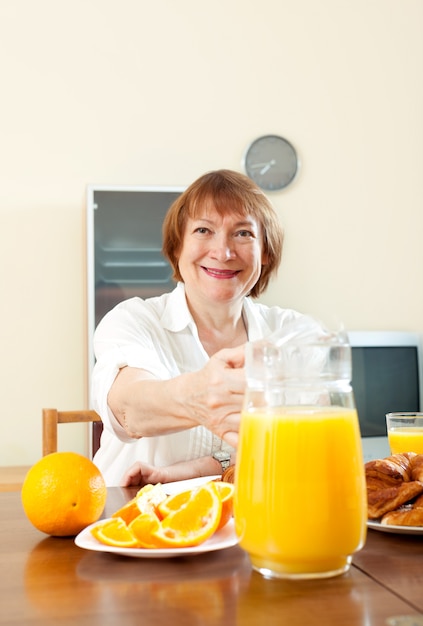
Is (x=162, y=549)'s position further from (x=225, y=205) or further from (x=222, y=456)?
(x=225, y=205)

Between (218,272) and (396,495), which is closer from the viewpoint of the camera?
(396,495)

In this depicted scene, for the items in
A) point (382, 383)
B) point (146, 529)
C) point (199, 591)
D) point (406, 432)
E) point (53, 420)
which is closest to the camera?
point (199, 591)

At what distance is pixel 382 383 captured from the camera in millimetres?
3111

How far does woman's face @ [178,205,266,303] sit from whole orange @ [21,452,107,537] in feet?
3.21

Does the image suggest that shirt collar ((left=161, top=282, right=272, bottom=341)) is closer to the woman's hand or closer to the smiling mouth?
the smiling mouth

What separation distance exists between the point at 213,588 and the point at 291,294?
2.70 meters

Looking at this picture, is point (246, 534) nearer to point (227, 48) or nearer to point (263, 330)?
point (263, 330)

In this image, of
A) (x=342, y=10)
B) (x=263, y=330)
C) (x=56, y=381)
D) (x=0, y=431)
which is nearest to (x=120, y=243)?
(x=56, y=381)

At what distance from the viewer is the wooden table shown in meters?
0.62

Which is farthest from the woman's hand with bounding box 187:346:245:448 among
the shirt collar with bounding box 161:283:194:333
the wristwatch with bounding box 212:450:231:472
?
the shirt collar with bounding box 161:283:194:333

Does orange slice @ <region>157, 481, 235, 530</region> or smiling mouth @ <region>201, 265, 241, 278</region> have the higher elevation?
smiling mouth @ <region>201, 265, 241, 278</region>

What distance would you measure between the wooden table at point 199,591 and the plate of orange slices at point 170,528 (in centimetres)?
1

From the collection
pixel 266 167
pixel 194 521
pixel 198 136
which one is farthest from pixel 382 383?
pixel 194 521

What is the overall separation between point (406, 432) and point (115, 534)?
550 mm
